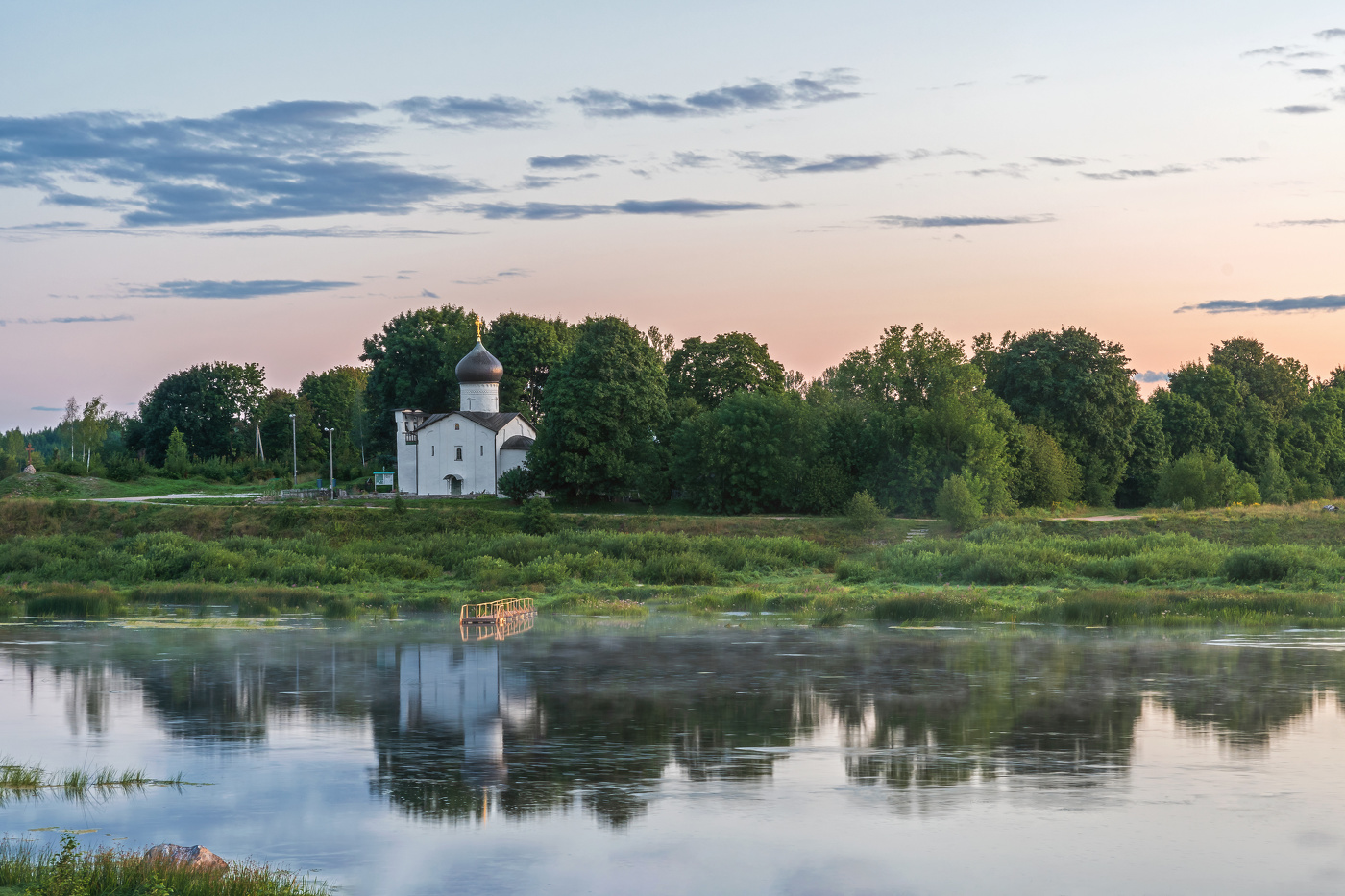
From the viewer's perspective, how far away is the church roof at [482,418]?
271 ft

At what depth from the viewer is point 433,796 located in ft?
51.5

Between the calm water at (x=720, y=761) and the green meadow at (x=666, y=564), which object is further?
the green meadow at (x=666, y=564)

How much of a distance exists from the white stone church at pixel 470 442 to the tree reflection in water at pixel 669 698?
49256 millimetres

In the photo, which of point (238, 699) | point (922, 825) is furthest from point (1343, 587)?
point (238, 699)

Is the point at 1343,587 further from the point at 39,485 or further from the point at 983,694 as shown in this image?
the point at 39,485

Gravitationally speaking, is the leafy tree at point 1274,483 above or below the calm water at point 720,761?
above

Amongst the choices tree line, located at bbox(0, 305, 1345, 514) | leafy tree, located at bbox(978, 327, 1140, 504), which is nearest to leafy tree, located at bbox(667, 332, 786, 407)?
tree line, located at bbox(0, 305, 1345, 514)

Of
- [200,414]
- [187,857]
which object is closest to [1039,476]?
[187,857]

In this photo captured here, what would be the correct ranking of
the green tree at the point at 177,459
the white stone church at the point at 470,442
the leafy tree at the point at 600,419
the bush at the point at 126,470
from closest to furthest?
the leafy tree at the point at 600,419 → the white stone church at the point at 470,442 → the bush at the point at 126,470 → the green tree at the point at 177,459

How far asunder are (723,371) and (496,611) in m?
50.4

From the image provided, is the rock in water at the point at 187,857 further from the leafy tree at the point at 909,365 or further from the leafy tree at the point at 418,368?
the leafy tree at the point at 418,368

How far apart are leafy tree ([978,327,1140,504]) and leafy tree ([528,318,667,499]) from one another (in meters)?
24.8

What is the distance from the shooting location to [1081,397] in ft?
263

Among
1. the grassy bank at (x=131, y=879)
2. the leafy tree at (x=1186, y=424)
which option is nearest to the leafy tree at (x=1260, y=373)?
the leafy tree at (x=1186, y=424)
